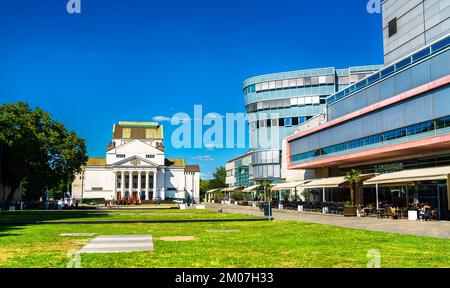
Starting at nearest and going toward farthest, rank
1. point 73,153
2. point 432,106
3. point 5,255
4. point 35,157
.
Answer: point 5,255 < point 432,106 < point 35,157 < point 73,153

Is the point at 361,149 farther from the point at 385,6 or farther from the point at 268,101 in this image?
the point at 268,101

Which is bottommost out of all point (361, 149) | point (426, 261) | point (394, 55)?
point (426, 261)

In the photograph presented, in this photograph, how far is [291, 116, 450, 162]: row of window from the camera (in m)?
34.9

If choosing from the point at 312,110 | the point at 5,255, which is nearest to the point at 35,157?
the point at 5,255

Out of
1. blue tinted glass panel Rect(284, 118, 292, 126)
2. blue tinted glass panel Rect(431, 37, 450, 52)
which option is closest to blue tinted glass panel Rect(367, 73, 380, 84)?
blue tinted glass panel Rect(431, 37, 450, 52)

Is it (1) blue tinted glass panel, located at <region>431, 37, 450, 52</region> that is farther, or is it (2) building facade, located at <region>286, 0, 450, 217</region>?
(1) blue tinted glass panel, located at <region>431, 37, 450, 52</region>

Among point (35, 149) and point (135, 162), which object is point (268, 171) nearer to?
point (135, 162)

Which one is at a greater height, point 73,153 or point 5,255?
point 73,153

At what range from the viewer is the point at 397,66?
44.0 m

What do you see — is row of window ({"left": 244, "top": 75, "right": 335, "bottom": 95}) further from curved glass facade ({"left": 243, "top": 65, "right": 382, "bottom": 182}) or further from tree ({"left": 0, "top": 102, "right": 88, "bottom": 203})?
tree ({"left": 0, "top": 102, "right": 88, "bottom": 203})

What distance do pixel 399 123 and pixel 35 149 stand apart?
44347mm

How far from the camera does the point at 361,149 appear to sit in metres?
47.8

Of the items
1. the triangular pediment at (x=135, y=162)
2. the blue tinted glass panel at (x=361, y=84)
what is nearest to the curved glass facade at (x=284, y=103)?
the triangular pediment at (x=135, y=162)
